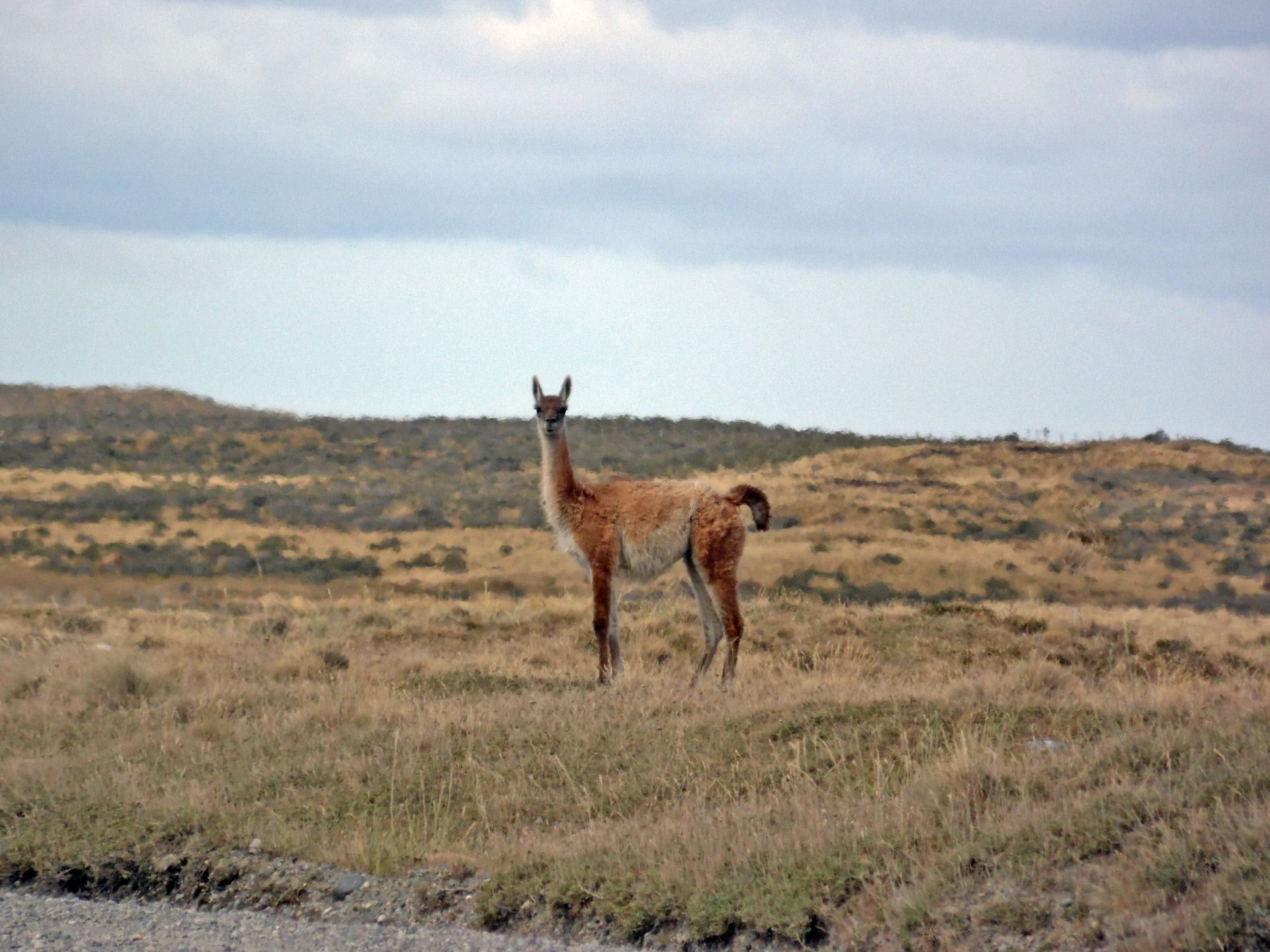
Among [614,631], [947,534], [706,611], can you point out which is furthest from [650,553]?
[947,534]

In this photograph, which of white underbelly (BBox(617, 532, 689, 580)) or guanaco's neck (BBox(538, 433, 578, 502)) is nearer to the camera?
white underbelly (BBox(617, 532, 689, 580))

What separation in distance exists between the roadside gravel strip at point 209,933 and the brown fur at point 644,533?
20.7ft

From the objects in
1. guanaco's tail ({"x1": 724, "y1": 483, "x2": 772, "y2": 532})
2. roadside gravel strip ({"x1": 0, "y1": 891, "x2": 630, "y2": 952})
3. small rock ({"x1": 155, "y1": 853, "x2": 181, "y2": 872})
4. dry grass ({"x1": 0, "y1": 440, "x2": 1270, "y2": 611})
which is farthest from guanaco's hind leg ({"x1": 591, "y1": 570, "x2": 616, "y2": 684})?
dry grass ({"x1": 0, "y1": 440, "x2": 1270, "y2": 611})

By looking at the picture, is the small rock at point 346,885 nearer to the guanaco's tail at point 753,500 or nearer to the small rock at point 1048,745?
the small rock at point 1048,745

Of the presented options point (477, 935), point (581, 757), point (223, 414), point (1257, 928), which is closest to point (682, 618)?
point (581, 757)

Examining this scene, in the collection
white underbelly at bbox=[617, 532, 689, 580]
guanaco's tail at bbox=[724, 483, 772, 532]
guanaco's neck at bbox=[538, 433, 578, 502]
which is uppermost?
guanaco's neck at bbox=[538, 433, 578, 502]

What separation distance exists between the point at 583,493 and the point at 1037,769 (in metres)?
6.77

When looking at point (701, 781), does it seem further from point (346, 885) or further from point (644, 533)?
point (644, 533)

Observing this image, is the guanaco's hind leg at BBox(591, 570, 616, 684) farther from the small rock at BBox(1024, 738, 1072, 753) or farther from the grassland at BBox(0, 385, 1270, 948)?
the small rock at BBox(1024, 738, 1072, 753)

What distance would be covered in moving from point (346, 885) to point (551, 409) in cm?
703

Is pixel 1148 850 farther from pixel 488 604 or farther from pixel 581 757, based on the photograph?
pixel 488 604

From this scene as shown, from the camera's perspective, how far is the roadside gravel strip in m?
6.19

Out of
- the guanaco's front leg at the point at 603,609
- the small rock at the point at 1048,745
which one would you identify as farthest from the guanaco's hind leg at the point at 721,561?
the small rock at the point at 1048,745

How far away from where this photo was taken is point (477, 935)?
21.1 feet
